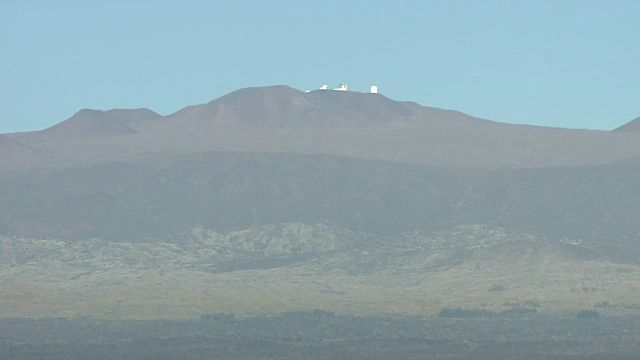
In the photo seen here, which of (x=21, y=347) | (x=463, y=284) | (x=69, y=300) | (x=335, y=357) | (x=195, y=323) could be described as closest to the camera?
(x=335, y=357)

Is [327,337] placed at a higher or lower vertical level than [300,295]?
lower

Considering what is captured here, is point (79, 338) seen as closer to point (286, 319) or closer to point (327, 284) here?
point (286, 319)

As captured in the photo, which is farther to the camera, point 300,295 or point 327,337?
point 300,295

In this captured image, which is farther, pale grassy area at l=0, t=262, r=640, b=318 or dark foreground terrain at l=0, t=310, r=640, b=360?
pale grassy area at l=0, t=262, r=640, b=318

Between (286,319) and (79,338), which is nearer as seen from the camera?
(79,338)

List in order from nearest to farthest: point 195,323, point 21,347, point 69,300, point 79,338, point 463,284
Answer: point 21,347 → point 79,338 → point 195,323 → point 69,300 → point 463,284

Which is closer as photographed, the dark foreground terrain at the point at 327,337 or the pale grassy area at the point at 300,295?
the dark foreground terrain at the point at 327,337

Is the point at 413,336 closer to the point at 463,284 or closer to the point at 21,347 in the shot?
the point at 21,347

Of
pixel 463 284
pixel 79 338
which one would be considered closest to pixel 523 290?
pixel 463 284
